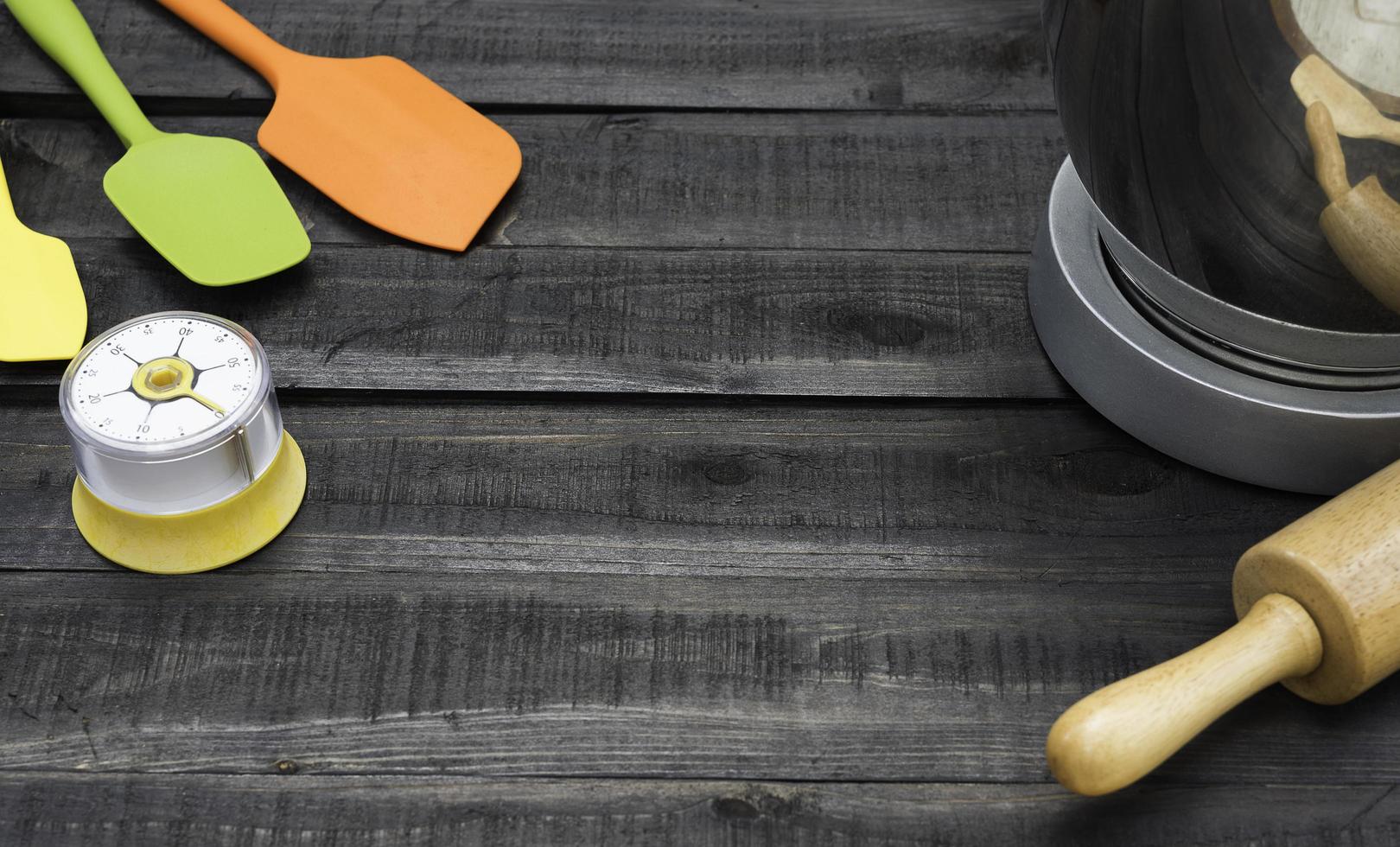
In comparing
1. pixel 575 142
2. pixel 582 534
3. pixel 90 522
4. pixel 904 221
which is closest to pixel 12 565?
pixel 90 522

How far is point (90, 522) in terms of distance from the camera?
24.9 inches

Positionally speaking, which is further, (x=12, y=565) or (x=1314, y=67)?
(x=12, y=565)

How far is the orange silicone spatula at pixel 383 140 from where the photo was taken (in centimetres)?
78

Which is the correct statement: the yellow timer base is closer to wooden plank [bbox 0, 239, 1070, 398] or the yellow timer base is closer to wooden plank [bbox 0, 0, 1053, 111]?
wooden plank [bbox 0, 239, 1070, 398]

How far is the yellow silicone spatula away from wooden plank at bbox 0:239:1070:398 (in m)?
0.01

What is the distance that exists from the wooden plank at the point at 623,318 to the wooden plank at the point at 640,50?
5.8 inches

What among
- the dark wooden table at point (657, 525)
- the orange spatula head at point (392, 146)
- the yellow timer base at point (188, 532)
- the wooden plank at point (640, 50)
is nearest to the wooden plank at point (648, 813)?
the dark wooden table at point (657, 525)

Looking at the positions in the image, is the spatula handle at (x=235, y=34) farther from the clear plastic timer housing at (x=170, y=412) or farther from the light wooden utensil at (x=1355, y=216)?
the light wooden utensil at (x=1355, y=216)

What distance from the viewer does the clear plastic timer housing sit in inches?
22.7

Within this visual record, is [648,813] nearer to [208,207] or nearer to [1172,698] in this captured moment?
[1172,698]

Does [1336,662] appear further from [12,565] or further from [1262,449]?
[12,565]

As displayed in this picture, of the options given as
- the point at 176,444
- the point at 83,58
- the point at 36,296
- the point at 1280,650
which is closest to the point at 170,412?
the point at 176,444

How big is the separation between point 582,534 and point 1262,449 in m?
0.33

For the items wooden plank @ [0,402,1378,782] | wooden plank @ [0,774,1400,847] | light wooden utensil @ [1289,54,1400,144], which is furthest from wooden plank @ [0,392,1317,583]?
light wooden utensil @ [1289,54,1400,144]
